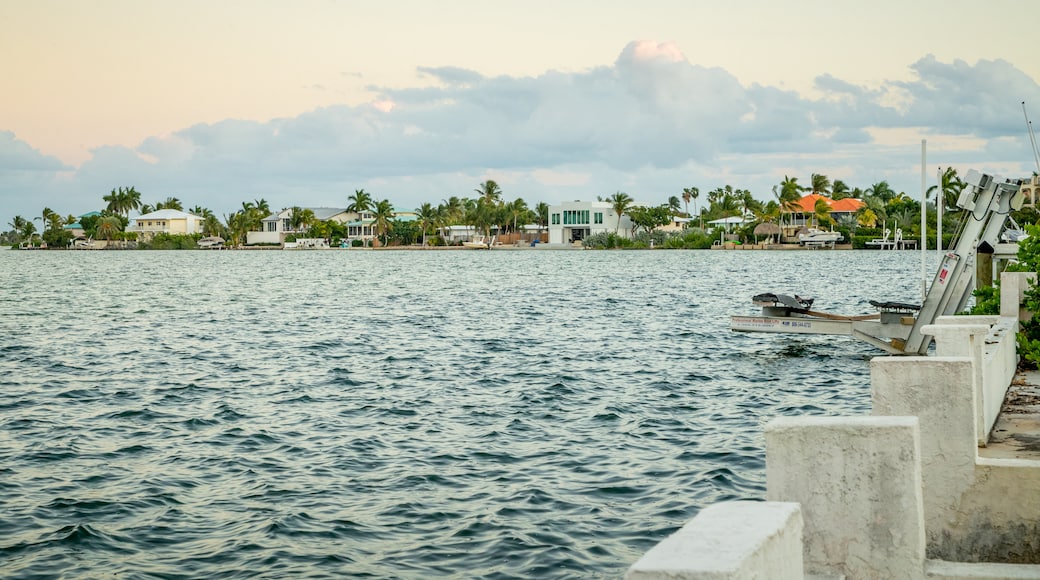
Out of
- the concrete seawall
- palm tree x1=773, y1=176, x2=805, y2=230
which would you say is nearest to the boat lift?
the concrete seawall

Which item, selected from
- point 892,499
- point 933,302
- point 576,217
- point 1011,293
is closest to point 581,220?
point 576,217

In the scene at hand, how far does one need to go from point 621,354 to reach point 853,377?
7.87 meters

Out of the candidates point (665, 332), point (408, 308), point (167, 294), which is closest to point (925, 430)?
point (665, 332)

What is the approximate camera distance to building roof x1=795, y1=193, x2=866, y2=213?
18538 cm

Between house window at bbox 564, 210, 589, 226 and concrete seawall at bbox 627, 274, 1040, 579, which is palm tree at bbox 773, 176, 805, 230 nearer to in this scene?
house window at bbox 564, 210, 589, 226

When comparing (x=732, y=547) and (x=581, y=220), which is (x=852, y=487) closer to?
(x=732, y=547)

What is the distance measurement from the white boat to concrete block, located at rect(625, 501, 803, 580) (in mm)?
185760

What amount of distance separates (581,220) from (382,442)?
588 ft

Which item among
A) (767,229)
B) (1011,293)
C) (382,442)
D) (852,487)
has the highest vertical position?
(767,229)

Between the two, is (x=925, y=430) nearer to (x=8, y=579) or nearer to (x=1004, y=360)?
(x=1004, y=360)

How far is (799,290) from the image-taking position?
68.4 meters

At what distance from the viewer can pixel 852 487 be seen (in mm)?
5074

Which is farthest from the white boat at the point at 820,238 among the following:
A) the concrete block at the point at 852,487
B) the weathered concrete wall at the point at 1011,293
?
the concrete block at the point at 852,487

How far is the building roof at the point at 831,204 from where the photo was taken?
18538 centimetres
